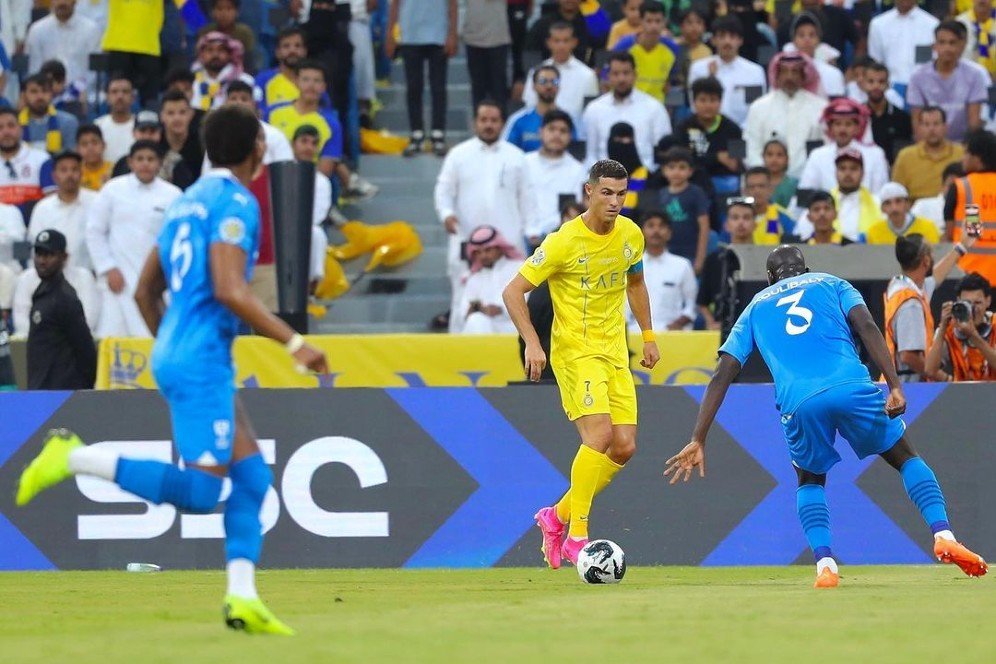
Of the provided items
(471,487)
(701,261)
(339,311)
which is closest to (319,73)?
(339,311)

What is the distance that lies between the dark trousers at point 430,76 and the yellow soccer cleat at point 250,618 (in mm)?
13020

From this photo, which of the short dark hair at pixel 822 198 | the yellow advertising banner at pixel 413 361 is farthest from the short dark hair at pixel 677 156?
the yellow advertising banner at pixel 413 361

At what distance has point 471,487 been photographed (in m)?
13.5

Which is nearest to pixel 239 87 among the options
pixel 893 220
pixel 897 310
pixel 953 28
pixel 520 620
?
pixel 893 220

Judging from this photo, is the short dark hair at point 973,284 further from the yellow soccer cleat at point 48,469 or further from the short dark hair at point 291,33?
the short dark hair at point 291,33

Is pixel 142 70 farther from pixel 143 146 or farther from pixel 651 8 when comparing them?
pixel 651 8

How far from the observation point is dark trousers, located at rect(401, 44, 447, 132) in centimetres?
1992

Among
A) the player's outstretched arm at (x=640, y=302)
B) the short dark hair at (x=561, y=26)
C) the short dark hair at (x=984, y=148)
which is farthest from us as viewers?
the short dark hair at (x=561, y=26)

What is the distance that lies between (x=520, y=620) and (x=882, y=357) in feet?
10.1

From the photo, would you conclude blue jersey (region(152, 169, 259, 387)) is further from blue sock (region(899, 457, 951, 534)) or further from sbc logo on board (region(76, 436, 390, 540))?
sbc logo on board (region(76, 436, 390, 540))

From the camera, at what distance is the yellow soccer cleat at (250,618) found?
734 centimetres

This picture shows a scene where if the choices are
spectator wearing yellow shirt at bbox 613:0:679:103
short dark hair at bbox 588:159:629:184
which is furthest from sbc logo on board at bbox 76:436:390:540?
spectator wearing yellow shirt at bbox 613:0:679:103

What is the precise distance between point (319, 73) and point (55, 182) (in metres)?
2.87

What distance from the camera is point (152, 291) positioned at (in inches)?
318
